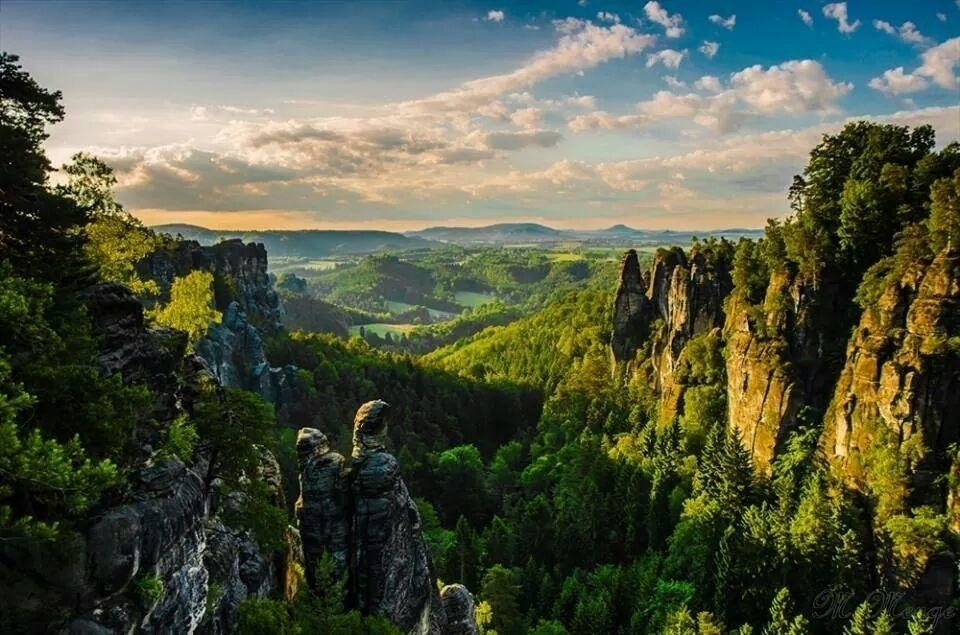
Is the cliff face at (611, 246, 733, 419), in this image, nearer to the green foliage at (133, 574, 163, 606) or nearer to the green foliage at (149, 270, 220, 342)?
the green foliage at (149, 270, 220, 342)

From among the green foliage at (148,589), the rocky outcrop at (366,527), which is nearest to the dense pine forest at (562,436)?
Result: the green foliage at (148,589)

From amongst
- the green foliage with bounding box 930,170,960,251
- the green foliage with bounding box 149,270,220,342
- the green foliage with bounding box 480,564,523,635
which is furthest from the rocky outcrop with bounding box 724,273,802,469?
the green foliage with bounding box 149,270,220,342

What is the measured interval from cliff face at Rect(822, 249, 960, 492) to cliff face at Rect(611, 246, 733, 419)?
104ft

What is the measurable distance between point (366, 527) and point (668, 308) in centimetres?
8029

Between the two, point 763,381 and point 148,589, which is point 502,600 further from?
point 148,589

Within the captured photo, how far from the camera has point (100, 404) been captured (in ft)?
61.3

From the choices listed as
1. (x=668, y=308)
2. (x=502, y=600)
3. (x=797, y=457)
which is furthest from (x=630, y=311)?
(x=502, y=600)

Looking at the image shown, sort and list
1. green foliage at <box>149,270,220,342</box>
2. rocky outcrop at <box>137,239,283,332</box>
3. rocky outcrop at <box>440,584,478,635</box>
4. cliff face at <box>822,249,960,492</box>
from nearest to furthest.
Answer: rocky outcrop at <box>440,584,478,635</box>
cliff face at <box>822,249,960,492</box>
green foliage at <box>149,270,220,342</box>
rocky outcrop at <box>137,239,283,332</box>

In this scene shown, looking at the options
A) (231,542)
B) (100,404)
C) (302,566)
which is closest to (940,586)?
(302,566)

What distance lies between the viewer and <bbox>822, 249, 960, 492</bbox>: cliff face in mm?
47156

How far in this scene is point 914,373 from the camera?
4734 cm

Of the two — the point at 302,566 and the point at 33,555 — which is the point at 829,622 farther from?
the point at 33,555

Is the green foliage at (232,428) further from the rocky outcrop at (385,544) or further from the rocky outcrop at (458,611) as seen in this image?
the rocky outcrop at (458,611)

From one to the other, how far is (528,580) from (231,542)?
151 ft
